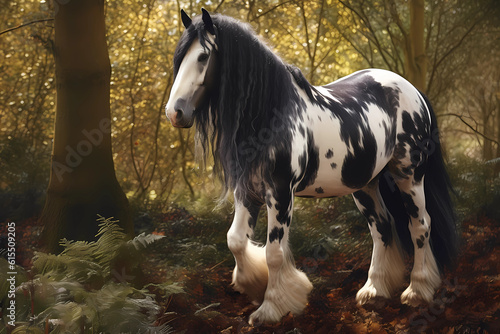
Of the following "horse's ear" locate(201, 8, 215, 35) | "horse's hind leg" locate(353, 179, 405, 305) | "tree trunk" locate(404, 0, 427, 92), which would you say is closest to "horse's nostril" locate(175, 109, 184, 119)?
"horse's ear" locate(201, 8, 215, 35)

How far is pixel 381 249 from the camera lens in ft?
15.6

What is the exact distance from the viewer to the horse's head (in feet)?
11.4

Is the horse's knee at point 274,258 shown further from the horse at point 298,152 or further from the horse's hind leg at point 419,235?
the horse's hind leg at point 419,235

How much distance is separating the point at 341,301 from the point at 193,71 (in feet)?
8.14

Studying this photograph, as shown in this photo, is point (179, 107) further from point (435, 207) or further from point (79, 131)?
point (435, 207)

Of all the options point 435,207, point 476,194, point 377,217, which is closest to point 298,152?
point 377,217

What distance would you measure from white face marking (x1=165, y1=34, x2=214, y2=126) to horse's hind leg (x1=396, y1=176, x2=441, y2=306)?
84.3 inches

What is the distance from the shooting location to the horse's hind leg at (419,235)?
4.61 meters

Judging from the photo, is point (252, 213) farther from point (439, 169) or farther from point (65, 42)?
point (65, 42)

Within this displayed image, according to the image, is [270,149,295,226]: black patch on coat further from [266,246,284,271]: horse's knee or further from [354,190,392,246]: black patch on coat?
[354,190,392,246]: black patch on coat

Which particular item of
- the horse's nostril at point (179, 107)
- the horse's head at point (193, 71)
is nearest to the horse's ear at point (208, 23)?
the horse's head at point (193, 71)

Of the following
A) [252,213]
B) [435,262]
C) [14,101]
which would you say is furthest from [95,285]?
[14,101]

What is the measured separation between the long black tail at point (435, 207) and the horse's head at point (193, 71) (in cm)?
207

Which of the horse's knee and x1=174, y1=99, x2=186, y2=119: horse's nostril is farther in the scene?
the horse's knee
